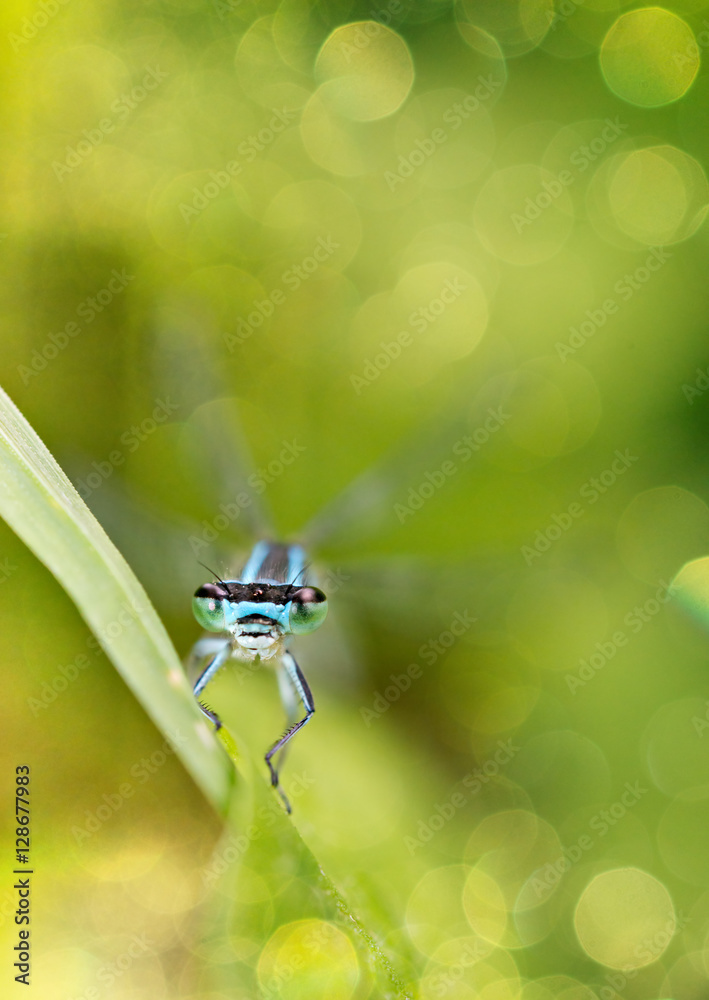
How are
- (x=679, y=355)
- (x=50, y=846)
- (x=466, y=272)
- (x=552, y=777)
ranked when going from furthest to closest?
(x=466, y=272)
(x=679, y=355)
(x=552, y=777)
(x=50, y=846)

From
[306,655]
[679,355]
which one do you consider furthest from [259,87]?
[306,655]

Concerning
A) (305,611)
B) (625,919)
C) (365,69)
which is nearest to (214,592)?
(305,611)

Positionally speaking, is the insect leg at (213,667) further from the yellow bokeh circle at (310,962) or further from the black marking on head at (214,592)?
the yellow bokeh circle at (310,962)

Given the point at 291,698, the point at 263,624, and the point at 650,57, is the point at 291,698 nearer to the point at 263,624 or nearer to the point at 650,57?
the point at 263,624

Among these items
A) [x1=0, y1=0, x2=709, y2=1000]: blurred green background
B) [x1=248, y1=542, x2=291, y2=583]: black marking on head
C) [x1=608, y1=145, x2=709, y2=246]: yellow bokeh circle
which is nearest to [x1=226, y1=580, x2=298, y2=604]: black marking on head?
[x1=248, y1=542, x2=291, y2=583]: black marking on head

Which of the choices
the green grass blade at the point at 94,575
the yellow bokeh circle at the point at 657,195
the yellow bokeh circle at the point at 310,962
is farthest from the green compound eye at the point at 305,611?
the yellow bokeh circle at the point at 657,195

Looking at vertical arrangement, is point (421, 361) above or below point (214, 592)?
above

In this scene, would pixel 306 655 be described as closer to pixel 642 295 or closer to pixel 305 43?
pixel 642 295
